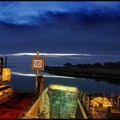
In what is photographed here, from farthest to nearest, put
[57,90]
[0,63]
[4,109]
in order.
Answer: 1. [0,63]
2. [4,109]
3. [57,90]

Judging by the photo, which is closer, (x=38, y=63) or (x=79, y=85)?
(x=38, y=63)

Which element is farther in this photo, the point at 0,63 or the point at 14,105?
the point at 0,63

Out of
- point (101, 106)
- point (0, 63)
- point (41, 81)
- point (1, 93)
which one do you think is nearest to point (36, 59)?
point (41, 81)

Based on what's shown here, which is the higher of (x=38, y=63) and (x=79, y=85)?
(x=38, y=63)

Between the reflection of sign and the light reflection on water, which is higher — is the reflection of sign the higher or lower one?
the higher one

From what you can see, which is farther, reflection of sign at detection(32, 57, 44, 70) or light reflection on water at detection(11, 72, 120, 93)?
light reflection on water at detection(11, 72, 120, 93)

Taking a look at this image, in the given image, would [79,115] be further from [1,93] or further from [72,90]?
[1,93]

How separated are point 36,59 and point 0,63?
6273 mm

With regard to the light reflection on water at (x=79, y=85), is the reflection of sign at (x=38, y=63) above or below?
above

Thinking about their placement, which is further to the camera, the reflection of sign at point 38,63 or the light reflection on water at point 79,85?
the light reflection on water at point 79,85

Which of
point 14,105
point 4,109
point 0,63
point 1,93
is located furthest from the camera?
point 0,63

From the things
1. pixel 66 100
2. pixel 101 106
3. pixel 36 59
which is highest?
pixel 36 59

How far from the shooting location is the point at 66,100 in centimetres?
1617

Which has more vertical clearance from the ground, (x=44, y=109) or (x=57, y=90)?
(x=57, y=90)
